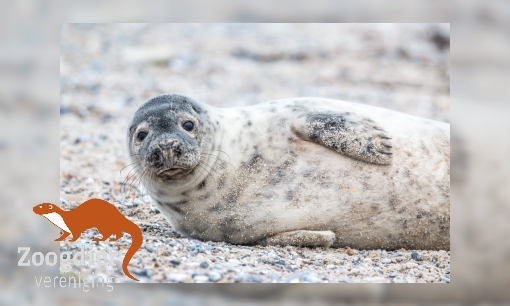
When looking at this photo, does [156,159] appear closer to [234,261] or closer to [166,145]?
[166,145]

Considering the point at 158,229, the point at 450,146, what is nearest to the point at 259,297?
the point at 158,229

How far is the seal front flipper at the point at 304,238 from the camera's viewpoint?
3373mm

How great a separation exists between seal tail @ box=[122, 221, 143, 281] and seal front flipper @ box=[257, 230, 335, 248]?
2.38 feet

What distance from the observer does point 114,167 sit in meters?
4.70

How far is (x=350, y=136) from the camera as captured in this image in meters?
3.38

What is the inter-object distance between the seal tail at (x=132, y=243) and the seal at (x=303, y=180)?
24cm

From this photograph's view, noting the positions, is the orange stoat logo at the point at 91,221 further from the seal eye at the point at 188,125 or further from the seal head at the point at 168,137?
the seal eye at the point at 188,125

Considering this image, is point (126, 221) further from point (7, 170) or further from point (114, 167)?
point (114, 167)

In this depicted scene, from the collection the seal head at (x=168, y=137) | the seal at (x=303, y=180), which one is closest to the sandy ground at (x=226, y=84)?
the seal at (x=303, y=180)

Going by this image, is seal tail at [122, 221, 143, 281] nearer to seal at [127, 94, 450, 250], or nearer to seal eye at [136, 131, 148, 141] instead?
seal at [127, 94, 450, 250]

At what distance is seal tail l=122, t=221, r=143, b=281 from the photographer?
127 inches

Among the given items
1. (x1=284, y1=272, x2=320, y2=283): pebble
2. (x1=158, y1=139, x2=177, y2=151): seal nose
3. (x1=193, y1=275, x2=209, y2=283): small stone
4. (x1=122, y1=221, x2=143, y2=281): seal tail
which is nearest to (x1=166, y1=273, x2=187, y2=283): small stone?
(x1=193, y1=275, x2=209, y2=283): small stone

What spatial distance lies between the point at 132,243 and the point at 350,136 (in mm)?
1342

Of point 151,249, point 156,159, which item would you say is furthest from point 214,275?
point 156,159
